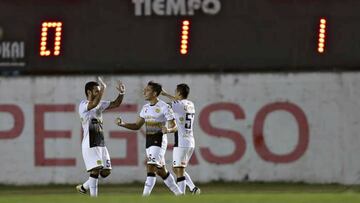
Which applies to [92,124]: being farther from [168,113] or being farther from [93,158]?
[168,113]

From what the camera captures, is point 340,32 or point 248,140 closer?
point 340,32

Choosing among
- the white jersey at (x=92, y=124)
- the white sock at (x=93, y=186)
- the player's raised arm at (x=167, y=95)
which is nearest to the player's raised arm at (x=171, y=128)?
the white jersey at (x=92, y=124)

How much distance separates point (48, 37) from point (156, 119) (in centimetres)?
318

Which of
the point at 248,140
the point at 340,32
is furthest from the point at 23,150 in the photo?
the point at 340,32

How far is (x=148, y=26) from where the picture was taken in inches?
869

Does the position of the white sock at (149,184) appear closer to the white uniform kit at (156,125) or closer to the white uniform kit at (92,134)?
the white uniform kit at (156,125)

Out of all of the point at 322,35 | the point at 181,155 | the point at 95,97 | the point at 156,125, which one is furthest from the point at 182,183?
the point at 322,35

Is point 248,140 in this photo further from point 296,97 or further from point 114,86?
point 114,86

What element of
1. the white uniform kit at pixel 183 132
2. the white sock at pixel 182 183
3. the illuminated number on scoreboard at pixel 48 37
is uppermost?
the illuminated number on scoreboard at pixel 48 37

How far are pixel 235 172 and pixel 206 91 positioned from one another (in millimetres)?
1523

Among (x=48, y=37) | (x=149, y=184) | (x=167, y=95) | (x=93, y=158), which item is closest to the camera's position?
(x=149, y=184)

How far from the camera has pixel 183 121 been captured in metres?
21.0

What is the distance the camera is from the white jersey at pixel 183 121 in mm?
20875

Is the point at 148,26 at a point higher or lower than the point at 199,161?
higher
